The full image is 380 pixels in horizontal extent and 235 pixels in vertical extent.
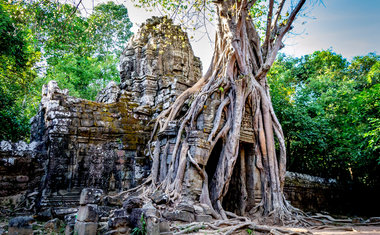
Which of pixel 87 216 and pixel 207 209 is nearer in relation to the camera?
pixel 87 216

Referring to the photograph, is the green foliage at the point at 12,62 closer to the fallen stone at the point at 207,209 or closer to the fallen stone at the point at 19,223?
the fallen stone at the point at 19,223

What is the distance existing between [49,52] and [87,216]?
980 centimetres

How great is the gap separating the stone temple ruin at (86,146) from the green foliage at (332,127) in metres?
2.39

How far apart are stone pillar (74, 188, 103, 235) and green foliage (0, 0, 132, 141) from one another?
2566 millimetres

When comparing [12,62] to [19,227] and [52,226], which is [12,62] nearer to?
[52,226]

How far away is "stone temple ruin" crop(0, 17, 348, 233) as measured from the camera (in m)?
6.20

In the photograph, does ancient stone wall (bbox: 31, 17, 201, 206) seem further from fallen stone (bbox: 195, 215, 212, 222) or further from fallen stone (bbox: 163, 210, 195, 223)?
fallen stone (bbox: 195, 215, 212, 222)

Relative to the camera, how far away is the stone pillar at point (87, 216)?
387 centimetres


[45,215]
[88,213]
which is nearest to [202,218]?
[88,213]

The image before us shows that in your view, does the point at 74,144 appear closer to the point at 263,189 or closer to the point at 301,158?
the point at 263,189

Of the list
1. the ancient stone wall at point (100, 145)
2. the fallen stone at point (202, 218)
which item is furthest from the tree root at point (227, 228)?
the ancient stone wall at point (100, 145)

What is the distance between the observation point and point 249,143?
21.9ft

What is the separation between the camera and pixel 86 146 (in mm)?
6793

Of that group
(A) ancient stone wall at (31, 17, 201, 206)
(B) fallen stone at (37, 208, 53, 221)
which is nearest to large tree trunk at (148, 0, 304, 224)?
(A) ancient stone wall at (31, 17, 201, 206)
